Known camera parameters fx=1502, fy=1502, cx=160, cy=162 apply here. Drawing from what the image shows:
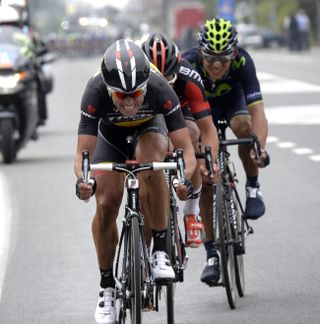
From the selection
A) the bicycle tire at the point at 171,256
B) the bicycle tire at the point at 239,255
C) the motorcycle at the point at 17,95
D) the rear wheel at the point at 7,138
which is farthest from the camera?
the motorcycle at the point at 17,95

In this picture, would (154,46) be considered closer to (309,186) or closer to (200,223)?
(200,223)

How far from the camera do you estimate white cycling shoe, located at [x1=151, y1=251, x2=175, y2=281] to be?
310 inches

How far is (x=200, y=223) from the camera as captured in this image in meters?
9.34

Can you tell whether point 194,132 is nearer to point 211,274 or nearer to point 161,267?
point 211,274

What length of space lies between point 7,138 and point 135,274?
36.6 ft

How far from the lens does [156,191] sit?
8.00 metres

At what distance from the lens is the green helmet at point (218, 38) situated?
972 centimetres

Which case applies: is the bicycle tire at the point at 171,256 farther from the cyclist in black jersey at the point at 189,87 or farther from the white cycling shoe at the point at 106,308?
the cyclist in black jersey at the point at 189,87

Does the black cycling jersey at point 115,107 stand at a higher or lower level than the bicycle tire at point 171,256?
higher

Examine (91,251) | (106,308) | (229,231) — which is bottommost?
(91,251)

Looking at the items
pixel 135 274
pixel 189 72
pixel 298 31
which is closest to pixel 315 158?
pixel 189 72

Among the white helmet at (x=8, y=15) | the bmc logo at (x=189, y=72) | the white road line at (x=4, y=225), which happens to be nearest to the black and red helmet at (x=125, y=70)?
the bmc logo at (x=189, y=72)

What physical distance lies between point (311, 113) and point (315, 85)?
33.8 feet

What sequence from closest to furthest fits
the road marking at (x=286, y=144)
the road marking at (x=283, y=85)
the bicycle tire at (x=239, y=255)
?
the bicycle tire at (x=239, y=255) → the road marking at (x=286, y=144) → the road marking at (x=283, y=85)
